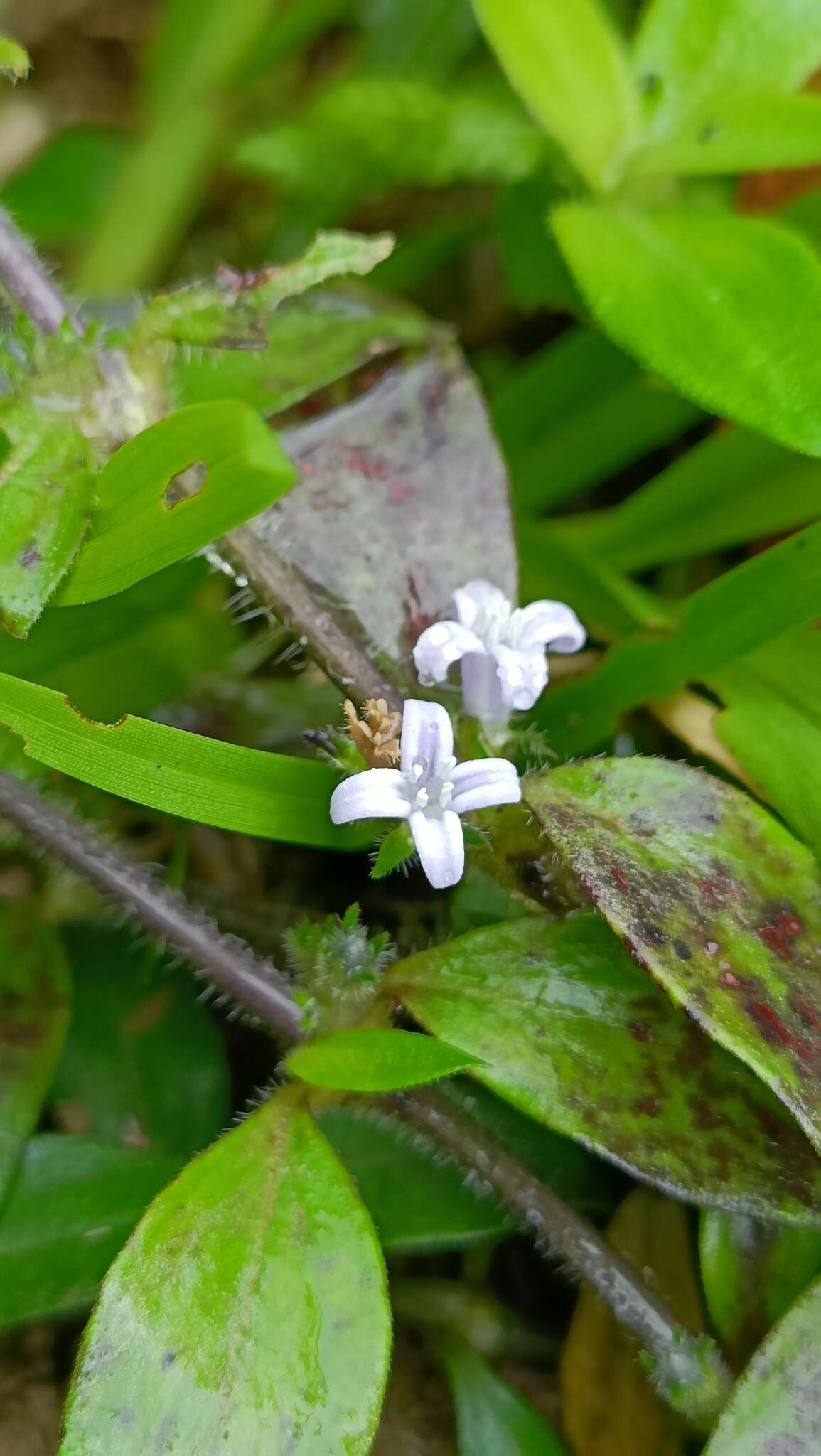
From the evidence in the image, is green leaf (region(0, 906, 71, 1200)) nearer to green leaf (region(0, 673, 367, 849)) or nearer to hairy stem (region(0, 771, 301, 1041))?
hairy stem (region(0, 771, 301, 1041))

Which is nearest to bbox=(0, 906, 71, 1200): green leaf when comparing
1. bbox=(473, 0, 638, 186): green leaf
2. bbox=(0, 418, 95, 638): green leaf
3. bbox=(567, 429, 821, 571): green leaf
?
bbox=(0, 418, 95, 638): green leaf

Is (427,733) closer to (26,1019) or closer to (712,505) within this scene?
(26,1019)

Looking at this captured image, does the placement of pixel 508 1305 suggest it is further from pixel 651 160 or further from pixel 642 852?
pixel 651 160

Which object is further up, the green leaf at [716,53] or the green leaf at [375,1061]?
the green leaf at [716,53]

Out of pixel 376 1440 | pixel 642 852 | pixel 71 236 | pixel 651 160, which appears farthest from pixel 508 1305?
pixel 71 236

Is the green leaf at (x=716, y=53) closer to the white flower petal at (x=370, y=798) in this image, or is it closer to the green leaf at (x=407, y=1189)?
the white flower petal at (x=370, y=798)

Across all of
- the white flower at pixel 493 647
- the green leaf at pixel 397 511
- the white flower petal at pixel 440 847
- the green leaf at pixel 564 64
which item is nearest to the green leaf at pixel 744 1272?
the white flower petal at pixel 440 847
